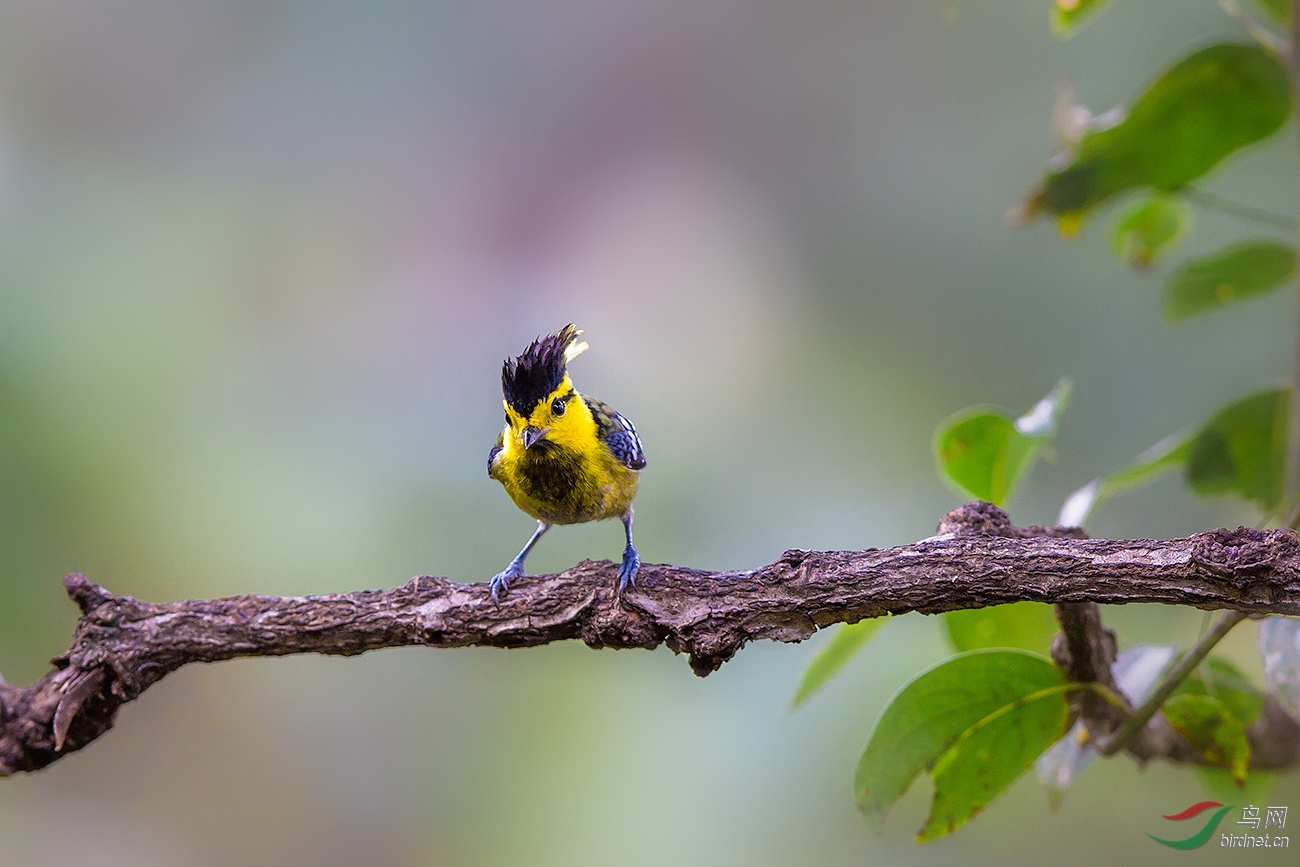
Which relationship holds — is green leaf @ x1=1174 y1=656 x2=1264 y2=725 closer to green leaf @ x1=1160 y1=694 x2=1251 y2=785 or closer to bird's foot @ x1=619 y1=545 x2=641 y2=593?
green leaf @ x1=1160 y1=694 x2=1251 y2=785

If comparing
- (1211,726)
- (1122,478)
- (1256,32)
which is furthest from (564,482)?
(1256,32)

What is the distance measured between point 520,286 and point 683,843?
116 cm

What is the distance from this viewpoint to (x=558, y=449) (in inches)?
46.7

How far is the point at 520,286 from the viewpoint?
1866 millimetres

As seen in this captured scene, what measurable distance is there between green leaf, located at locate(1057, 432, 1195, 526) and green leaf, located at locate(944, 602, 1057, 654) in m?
0.13

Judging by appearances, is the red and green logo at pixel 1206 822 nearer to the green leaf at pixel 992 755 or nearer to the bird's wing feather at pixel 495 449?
the green leaf at pixel 992 755

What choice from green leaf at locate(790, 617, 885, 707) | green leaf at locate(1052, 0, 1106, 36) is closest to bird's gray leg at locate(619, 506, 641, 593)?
green leaf at locate(790, 617, 885, 707)

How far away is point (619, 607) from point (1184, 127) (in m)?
0.94

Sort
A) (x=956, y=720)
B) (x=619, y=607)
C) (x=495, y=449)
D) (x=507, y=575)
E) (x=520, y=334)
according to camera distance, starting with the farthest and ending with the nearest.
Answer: (x=520, y=334), (x=495, y=449), (x=507, y=575), (x=956, y=720), (x=619, y=607)

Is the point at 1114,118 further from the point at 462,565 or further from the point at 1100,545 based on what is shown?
the point at 462,565

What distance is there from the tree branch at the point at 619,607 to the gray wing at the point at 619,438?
0.34 metres

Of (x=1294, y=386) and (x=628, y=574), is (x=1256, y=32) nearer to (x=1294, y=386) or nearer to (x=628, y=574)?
(x=1294, y=386)

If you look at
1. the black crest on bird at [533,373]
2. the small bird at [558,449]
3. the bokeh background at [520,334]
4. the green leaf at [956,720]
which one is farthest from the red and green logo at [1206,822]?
the black crest on bird at [533,373]

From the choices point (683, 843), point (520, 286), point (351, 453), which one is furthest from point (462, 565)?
point (683, 843)
